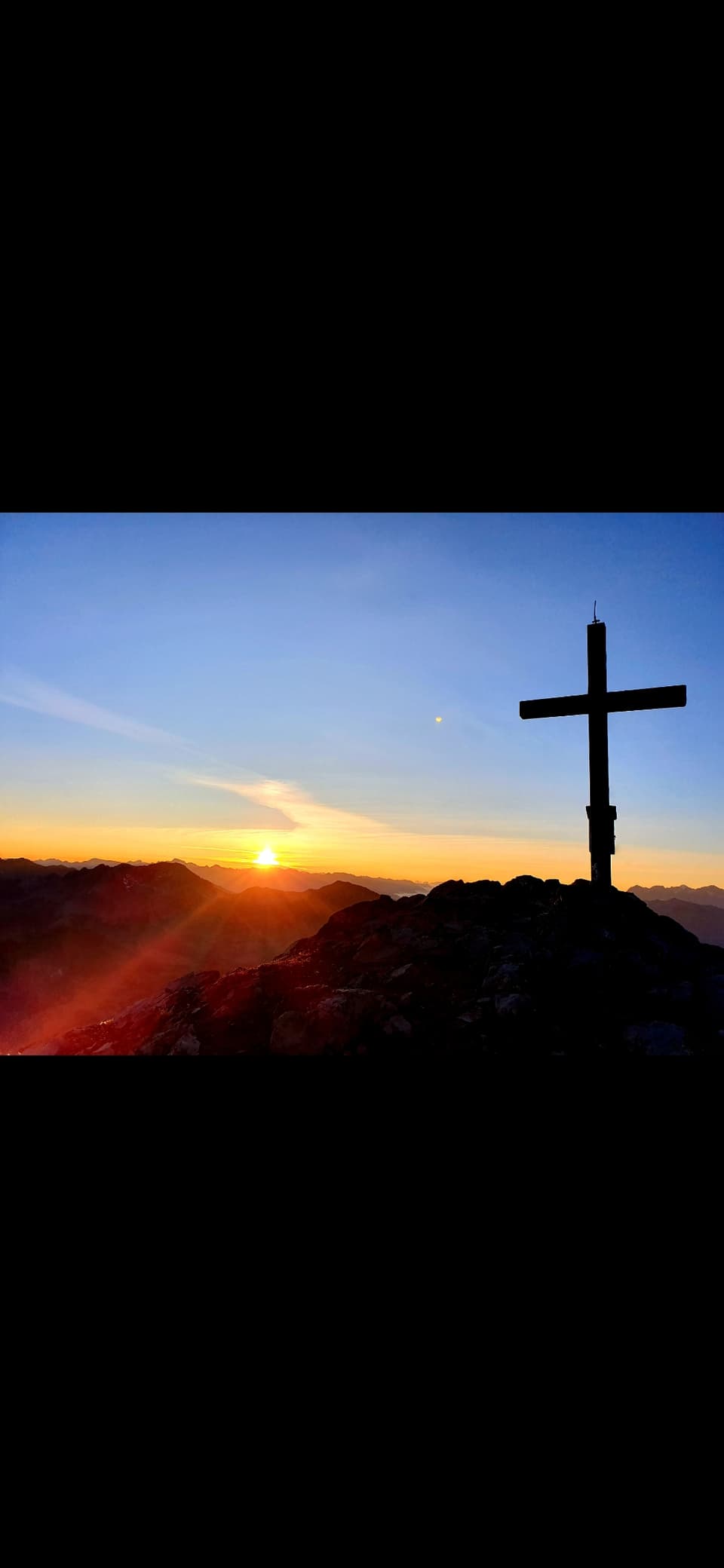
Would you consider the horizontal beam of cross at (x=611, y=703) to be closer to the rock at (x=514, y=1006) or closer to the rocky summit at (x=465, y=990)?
the rocky summit at (x=465, y=990)

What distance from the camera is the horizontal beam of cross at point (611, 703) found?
4777 millimetres

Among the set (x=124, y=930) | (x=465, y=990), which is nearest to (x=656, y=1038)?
(x=465, y=990)

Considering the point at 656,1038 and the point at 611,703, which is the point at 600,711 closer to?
the point at 611,703

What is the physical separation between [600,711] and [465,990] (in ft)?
8.05

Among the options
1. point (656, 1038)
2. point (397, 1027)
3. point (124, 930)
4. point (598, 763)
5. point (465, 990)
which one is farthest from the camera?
point (124, 930)

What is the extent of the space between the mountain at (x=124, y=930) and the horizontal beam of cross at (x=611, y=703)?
15.7 meters

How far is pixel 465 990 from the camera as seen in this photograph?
12.9ft

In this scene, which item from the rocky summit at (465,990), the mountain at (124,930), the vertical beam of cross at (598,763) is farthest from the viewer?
the mountain at (124,930)

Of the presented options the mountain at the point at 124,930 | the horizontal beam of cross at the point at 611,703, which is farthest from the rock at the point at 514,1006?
the mountain at the point at 124,930
